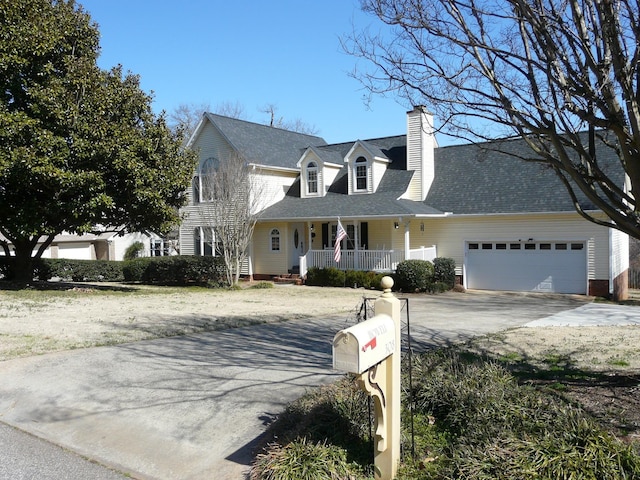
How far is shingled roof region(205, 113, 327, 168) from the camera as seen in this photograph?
90.3ft

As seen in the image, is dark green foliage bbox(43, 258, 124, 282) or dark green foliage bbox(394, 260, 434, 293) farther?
dark green foliage bbox(43, 258, 124, 282)

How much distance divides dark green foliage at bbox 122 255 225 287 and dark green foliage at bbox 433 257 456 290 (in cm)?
931

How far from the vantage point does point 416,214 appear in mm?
22828

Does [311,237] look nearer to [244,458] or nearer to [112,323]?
[112,323]

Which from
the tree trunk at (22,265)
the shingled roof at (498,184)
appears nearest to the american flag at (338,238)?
the shingled roof at (498,184)

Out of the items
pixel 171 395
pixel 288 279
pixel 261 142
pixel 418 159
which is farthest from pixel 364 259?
pixel 171 395

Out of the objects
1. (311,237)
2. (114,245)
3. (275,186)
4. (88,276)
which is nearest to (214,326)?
(311,237)

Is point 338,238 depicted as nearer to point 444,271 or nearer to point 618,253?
point 444,271

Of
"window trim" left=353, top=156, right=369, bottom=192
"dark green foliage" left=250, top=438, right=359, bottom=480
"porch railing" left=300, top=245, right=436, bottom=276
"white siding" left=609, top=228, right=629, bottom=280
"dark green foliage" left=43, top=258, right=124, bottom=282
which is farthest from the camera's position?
"dark green foliage" left=43, top=258, right=124, bottom=282

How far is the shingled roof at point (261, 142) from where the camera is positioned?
27538mm

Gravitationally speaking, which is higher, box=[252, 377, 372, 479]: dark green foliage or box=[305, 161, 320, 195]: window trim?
box=[305, 161, 320, 195]: window trim

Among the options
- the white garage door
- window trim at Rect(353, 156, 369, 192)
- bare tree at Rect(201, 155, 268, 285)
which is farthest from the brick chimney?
bare tree at Rect(201, 155, 268, 285)

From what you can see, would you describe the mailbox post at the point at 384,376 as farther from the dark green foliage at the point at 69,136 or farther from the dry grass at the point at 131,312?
the dark green foliage at the point at 69,136

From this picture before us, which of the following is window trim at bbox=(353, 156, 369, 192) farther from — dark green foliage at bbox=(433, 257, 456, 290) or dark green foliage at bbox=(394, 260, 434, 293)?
dark green foliage at bbox=(394, 260, 434, 293)
